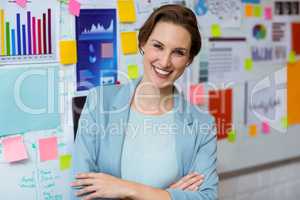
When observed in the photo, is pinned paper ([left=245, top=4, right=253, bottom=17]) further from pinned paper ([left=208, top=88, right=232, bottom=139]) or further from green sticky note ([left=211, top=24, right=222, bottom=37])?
pinned paper ([left=208, top=88, right=232, bottom=139])

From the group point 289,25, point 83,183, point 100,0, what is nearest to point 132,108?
point 83,183

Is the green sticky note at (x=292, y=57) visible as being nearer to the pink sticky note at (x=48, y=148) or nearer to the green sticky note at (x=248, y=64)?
the green sticky note at (x=248, y=64)

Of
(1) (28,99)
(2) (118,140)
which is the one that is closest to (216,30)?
(2) (118,140)

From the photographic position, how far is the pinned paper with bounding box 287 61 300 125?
2717 millimetres

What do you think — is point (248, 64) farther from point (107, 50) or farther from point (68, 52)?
point (68, 52)

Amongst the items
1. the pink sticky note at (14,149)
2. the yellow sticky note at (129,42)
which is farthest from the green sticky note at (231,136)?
the pink sticky note at (14,149)

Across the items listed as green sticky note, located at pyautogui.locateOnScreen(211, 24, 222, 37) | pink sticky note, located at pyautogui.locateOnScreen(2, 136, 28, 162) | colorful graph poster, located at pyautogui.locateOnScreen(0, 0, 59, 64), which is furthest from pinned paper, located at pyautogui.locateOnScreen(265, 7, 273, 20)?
pink sticky note, located at pyautogui.locateOnScreen(2, 136, 28, 162)

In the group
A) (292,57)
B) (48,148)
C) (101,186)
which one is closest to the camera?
(101,186)

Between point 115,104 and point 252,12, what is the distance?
3.65 feet

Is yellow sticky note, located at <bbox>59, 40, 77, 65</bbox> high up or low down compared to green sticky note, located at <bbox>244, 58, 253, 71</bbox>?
up

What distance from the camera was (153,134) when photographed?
1.75 m

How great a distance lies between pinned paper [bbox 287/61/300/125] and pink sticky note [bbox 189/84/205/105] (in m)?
0.63

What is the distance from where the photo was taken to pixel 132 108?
1.77 meters

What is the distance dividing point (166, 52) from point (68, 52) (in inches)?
16.2
